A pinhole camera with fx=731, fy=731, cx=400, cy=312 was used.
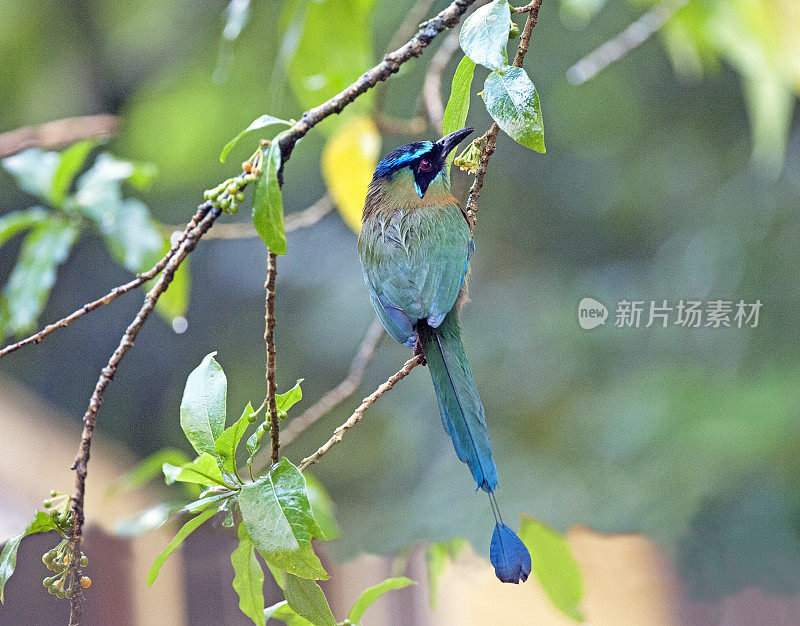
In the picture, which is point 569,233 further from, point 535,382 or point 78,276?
point 78,276

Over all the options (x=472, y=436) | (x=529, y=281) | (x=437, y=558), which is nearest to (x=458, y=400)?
(x=472, y=436)

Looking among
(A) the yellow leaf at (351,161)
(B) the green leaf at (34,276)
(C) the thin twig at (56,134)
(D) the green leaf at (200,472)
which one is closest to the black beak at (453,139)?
(D) the green leaf at (200,472)

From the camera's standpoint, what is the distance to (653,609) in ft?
3.44

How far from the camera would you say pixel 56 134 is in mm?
1067

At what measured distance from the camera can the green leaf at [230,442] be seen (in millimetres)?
390

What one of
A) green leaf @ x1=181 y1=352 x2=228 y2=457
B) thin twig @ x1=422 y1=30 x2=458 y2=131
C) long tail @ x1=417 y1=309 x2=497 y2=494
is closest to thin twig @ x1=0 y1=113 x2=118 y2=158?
thin twig @ x1=422 y1=30 x2=458 y2=131

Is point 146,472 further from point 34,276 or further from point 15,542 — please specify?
point 15,542

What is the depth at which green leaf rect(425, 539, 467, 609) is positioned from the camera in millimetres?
908

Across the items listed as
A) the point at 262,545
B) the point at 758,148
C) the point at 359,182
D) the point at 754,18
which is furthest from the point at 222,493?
the point at 758,148

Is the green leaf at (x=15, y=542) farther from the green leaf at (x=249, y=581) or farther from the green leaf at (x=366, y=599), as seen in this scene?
the green leaf at (x=366, y=599)

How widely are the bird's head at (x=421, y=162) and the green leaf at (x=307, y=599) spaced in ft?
0.71

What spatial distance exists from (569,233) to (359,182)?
77 centimetres

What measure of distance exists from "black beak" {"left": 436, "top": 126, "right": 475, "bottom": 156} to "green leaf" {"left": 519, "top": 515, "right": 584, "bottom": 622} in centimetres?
55

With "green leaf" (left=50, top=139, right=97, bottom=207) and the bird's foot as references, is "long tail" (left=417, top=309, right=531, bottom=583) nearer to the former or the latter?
the bird's foot
